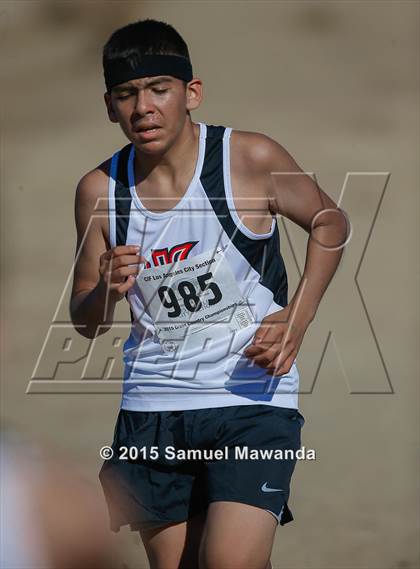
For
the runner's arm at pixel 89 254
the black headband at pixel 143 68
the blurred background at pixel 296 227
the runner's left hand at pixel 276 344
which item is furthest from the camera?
the blurred background at pixel 296 227

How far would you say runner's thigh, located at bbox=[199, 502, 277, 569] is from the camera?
2.66 metres

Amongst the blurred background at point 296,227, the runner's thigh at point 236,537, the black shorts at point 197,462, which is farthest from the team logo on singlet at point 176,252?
the blurred background at point 296,227

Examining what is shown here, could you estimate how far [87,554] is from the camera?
431 centimetres

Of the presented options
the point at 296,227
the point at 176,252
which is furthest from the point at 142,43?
the point at 296,227

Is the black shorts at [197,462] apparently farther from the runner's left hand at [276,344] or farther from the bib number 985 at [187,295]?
the bib number 985 at [187,295]

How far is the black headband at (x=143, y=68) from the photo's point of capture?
288 centimetres

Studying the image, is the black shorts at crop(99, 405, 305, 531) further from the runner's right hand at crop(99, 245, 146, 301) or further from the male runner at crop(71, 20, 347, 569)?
the runner's right hand at crop(99, 245, 146, 301)

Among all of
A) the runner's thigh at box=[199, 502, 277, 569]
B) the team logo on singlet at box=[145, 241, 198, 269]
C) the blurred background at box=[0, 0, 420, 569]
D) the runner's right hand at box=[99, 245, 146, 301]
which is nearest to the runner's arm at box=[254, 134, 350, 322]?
the team logo on singlet at box=[145, 241, 198, 269]

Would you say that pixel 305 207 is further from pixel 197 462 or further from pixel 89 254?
pixel 197 462

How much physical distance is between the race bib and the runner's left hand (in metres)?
0.11

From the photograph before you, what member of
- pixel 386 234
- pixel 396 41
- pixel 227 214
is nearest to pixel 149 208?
pixel 227 214

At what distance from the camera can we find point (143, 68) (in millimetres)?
2879

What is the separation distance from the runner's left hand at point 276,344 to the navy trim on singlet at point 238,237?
6.2 inches

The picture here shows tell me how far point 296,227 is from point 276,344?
12.3 feet
